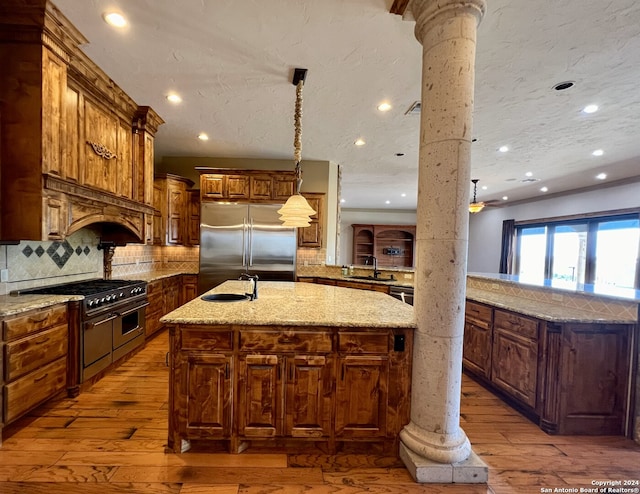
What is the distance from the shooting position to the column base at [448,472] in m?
1.71

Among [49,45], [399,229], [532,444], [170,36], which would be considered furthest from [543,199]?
[49,45]

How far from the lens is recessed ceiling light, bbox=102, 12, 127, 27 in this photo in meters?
2.00

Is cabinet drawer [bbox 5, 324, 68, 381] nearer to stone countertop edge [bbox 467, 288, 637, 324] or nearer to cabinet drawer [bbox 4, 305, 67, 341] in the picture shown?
cabinet drawer [bbox 4, 305, 67, 341]

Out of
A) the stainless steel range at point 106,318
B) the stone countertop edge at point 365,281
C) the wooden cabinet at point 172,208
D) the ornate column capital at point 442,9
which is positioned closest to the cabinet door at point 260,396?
the stainless steel range at point 106,318

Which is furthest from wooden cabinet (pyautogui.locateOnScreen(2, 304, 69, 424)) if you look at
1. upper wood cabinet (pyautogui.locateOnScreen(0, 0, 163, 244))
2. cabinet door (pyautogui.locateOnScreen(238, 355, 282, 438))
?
cabinet door (pyautogui.locateOnScreen(238, 355, 282, 438))

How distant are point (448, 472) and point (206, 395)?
1.55 metres

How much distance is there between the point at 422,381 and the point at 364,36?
8.06ft

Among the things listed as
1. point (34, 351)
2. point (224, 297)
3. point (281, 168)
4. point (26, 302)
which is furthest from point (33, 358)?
point (281, 168)

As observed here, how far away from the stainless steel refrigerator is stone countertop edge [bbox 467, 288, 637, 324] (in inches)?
113

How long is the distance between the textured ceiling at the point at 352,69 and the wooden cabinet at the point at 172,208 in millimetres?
707

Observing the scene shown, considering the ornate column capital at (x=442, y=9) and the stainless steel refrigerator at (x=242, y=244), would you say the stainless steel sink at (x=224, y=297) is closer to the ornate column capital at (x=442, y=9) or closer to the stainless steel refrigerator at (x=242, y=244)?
the stainless steel refrigerator at (x=242, y=244)

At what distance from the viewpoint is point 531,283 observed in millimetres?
3033

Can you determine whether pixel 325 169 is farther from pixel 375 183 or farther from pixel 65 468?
pixel 65 468

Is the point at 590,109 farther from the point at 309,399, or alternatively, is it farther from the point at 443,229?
the point at 309,399
